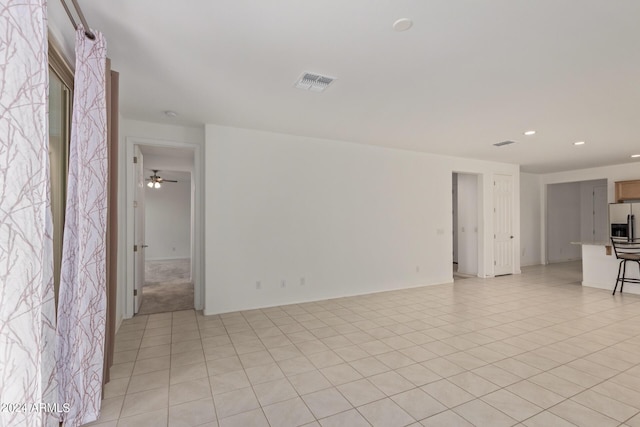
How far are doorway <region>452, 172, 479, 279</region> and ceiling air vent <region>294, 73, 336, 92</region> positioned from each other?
17.8 feet

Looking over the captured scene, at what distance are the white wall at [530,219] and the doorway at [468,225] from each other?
2.43 m

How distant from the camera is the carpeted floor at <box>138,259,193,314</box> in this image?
15.6ft

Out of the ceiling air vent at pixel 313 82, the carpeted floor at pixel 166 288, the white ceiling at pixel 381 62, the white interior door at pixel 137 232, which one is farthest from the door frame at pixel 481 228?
the white interior door at pixel 137 232

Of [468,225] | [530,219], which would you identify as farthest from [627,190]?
[468,225]

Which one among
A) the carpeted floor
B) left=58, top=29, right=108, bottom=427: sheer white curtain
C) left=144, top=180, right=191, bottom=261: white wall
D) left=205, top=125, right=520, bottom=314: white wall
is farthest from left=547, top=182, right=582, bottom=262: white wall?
left=144, top=180, right=191, bottom=261: white wall

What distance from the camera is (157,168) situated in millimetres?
7695

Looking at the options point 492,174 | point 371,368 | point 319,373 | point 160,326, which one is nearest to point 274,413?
point 319,373

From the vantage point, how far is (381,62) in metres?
2.51

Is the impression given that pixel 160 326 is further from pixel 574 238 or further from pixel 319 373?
pixel 574 238

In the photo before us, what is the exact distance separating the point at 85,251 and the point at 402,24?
258cm

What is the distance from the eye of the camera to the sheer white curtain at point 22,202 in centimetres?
115

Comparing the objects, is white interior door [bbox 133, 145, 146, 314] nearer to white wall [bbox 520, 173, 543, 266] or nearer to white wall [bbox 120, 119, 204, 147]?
white wall [bbox 120, 119, 204, 147]

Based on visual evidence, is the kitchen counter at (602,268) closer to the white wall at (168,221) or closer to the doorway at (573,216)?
the doorway at (573,216)

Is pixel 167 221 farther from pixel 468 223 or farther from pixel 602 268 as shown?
pixel 602 268
